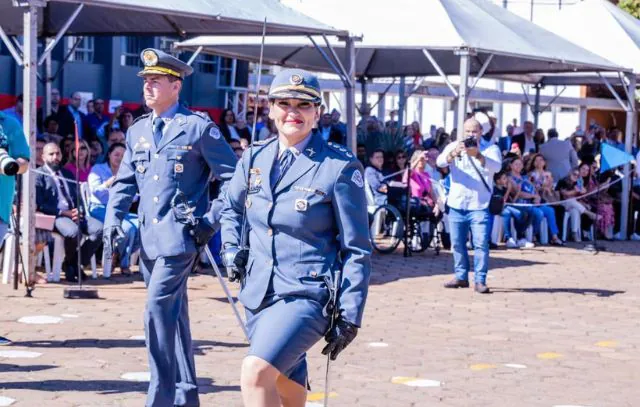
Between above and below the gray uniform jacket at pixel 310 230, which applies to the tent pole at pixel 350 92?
above

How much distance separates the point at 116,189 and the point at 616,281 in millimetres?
9571

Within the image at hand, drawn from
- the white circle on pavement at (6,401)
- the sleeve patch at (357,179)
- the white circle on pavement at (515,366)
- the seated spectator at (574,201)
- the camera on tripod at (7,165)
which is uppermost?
the sleeve patch at (357,179)

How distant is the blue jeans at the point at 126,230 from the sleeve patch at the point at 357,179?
8.30m

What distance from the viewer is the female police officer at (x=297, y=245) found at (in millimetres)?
4953

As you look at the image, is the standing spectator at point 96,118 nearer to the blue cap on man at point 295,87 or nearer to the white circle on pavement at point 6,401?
the white circle on pavement at point 6,401

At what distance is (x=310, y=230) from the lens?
513 cm

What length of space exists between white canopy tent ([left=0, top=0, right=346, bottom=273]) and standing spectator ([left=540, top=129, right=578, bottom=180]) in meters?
8.12

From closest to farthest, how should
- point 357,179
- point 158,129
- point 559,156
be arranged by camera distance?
point 357,179, point 158,129, point 559,156

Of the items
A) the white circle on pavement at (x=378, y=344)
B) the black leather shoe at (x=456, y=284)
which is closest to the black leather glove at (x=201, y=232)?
the white circle on pavement at (x=378, y=344)

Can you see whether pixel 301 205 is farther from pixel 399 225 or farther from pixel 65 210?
pixel 399 225

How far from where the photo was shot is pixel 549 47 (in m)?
19.4

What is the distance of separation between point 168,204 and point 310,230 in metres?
1.73

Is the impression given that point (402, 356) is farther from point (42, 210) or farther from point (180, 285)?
point (42, 210)

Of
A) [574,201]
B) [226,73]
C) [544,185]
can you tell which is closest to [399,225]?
[544,185]
